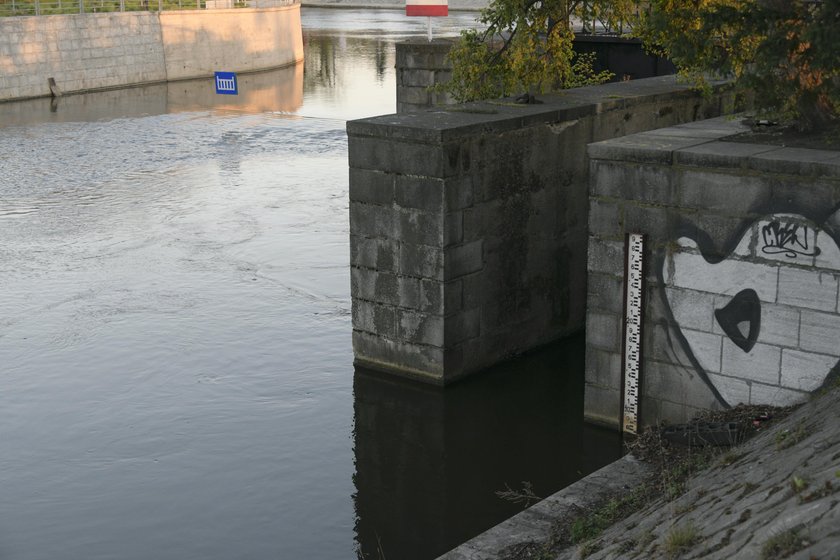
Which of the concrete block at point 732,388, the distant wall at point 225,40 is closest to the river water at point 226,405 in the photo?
the concrete block at point 732,388

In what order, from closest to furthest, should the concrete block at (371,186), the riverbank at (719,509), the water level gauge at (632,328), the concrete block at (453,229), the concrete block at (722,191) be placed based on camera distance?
the riverbank at (719,509)
the concrete block at (722,191)
the water level gauge at (632,328)
the concrete block at (453,229)
the concrete block at (371,186)

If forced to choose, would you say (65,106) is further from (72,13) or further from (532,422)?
(532,422)

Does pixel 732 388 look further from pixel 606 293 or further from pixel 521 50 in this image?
pixel 521 50

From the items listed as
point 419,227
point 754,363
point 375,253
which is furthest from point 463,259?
point 754,363

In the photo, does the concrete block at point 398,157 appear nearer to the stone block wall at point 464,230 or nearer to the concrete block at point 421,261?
the stone block wall at point 464,230

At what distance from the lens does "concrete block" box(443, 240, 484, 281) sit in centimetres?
1379

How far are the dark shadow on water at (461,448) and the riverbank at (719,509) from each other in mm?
1092

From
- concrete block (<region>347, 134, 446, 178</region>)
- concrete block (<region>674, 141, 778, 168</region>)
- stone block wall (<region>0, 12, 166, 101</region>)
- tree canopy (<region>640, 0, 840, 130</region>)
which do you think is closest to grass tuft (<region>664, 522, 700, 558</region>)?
concrete block (<region>674, 141, 778, 168</region>)

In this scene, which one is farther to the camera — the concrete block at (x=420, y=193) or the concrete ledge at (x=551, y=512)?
the concrete block at (x=420, y=193)

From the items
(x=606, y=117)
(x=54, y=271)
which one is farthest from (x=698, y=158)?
(x=54, y=271)

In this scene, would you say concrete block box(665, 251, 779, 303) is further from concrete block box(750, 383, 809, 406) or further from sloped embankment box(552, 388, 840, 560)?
sloped embankment box(552, 388, 840, 560)

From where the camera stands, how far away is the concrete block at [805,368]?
11141mm

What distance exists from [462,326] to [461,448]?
5.82 ft

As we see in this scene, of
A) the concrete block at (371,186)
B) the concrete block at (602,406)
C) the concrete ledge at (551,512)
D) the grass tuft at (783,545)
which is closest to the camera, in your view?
the grass tuft at (783,545)
